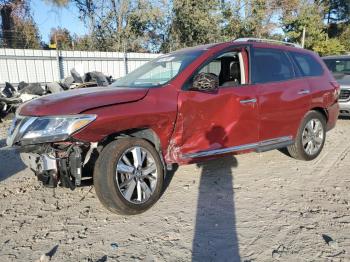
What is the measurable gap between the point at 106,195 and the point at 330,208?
2.43 m

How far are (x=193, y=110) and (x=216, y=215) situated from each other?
1.22 metres

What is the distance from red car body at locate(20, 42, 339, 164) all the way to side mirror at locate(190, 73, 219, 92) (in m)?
0.11

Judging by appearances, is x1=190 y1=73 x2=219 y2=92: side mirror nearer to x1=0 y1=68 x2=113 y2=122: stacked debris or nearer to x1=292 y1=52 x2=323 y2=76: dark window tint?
x1=292 y1=52 x2=323 y2=76: dark window tint

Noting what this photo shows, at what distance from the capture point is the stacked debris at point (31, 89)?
33.5 ft

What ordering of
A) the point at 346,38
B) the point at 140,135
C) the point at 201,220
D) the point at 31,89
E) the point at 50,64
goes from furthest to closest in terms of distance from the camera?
the point at 346,38, the point at 50,64, the point at 31,89, the point at 140,135, the point at 201,220

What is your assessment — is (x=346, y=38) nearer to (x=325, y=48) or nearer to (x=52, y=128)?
(x=325, y=48)

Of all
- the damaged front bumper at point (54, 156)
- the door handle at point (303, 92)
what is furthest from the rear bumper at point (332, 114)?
the damaged front bumper at point (54, 156)

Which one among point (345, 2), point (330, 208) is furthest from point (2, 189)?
point (345, 2)

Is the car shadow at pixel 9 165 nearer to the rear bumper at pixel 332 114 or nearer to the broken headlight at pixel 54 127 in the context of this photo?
the broken headlight at pixel 54 127

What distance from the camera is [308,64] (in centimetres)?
582

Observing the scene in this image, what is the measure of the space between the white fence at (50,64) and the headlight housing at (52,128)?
29.5ft

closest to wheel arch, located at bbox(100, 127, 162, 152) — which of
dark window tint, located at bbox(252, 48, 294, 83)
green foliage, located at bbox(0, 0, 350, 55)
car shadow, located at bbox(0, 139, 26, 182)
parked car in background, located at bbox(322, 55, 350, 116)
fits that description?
dark window tint, located at bbox(252, 48, 294, 83)

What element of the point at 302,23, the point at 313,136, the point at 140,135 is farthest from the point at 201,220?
the point at 302,23

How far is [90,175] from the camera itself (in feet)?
12.5
